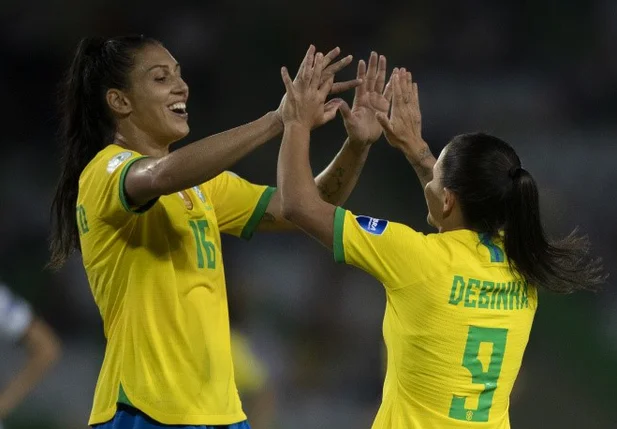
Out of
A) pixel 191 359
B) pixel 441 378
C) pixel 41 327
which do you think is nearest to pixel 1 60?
pixel 41 327

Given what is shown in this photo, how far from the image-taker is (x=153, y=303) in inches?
93.7

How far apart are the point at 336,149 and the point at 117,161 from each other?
348 centimetres

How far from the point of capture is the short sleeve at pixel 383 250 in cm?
227

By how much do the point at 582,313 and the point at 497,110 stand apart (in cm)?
133

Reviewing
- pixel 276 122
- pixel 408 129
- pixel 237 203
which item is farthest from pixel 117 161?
pixel 408 129

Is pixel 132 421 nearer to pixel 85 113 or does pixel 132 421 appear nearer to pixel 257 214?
pixel 257 214

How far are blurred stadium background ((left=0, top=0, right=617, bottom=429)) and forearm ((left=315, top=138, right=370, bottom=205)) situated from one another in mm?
2516

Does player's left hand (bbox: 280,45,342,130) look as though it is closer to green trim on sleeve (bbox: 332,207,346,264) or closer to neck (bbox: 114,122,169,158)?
green trim on sleeve (bbox: 332,207,346,264)

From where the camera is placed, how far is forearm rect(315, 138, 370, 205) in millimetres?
2871

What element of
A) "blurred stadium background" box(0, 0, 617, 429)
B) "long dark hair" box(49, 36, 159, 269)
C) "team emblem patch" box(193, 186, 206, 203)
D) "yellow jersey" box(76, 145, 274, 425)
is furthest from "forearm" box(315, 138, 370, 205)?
"blurred stadium background" box(0, 0, 617, 429)

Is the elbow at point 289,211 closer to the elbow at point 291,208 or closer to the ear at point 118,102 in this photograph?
the elbow at point 291,208

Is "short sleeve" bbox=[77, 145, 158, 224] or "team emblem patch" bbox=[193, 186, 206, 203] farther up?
"short sleeve" bbox=[77, 145, 158, 224]

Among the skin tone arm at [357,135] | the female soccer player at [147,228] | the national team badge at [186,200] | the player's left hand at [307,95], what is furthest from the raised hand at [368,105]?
the national team badge at [186,200]

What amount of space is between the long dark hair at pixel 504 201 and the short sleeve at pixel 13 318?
2.71 m
